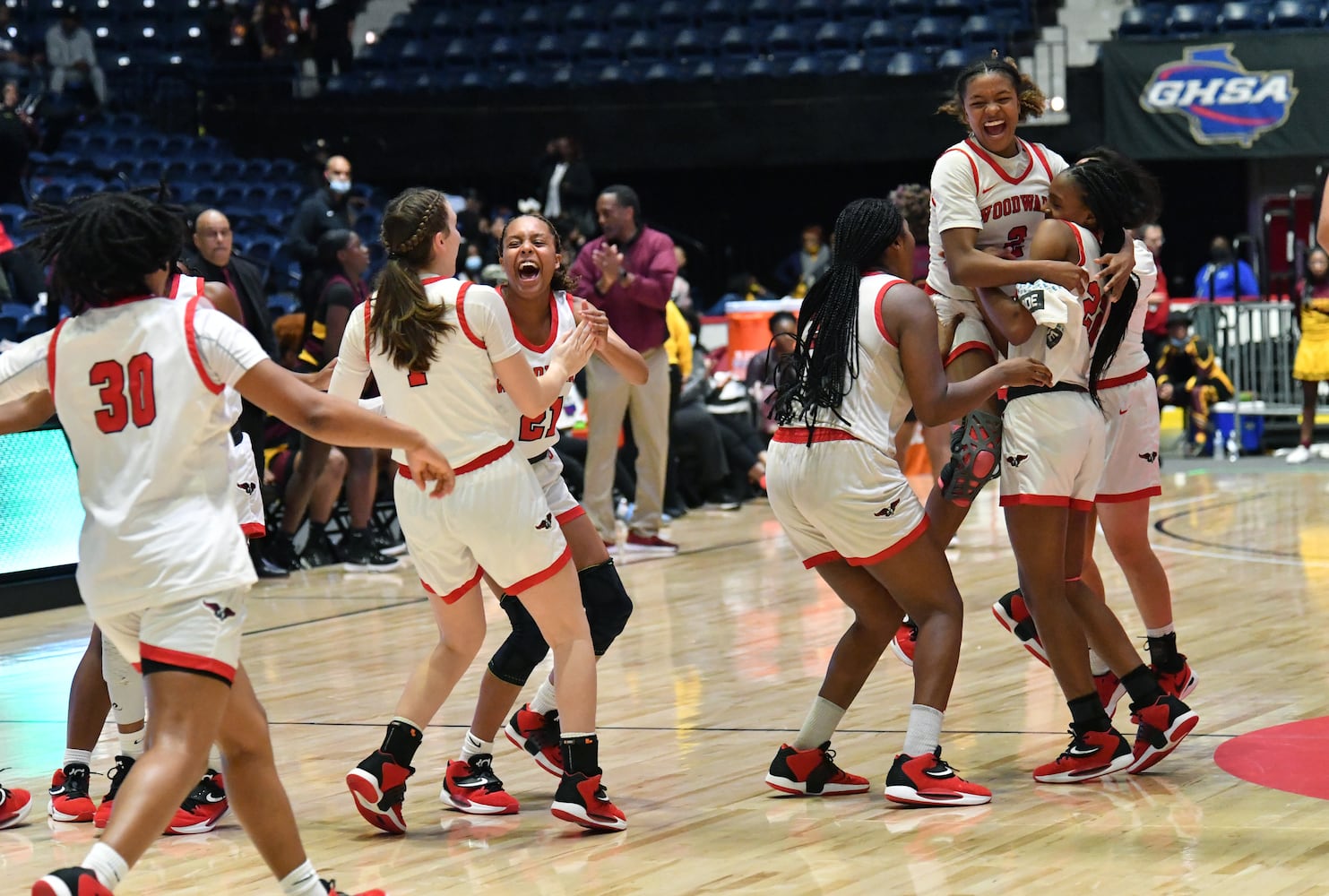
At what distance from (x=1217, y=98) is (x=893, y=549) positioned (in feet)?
43.4

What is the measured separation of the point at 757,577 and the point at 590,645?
441 centimetres

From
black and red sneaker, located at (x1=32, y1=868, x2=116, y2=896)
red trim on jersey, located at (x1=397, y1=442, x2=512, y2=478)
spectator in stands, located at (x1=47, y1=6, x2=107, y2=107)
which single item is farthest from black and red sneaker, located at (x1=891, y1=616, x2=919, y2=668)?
spectator in stands, located at (x1=47, y1=6, x2=107, y2=107)

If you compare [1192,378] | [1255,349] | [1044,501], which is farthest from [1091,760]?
[1255,349]

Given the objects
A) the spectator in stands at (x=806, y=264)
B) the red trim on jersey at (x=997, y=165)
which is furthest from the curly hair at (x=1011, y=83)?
the spectator in stands at (x=806, y=264)

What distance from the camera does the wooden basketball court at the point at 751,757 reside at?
3.94 m

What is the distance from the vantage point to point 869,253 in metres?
4.55

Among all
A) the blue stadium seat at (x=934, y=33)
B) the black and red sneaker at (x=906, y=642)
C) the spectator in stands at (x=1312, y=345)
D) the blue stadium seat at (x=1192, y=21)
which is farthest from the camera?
the blue stadium seat at (x=934, y=33)

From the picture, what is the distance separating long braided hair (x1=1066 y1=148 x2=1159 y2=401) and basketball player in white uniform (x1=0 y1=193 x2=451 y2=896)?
219cm

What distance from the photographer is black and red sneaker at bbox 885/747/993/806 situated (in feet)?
14.5

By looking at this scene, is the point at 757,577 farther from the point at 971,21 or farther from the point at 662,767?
the point at 971,21

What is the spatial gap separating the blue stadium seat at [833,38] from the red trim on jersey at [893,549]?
1416cm

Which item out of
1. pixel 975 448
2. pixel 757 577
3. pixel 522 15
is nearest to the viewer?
pixel 975 448

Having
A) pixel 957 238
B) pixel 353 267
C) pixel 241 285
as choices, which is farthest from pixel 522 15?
pixel 957 238

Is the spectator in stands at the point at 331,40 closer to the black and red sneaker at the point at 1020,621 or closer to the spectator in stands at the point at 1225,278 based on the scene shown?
Result: the spectator in stands at the point at 1225,278
